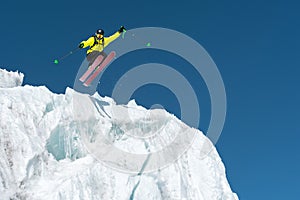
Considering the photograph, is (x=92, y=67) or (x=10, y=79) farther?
(x=10, y=79)

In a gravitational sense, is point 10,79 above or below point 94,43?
above

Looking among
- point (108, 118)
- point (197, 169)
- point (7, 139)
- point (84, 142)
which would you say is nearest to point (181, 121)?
point (197, 169)

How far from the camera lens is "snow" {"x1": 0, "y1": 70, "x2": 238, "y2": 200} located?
31.1 metres

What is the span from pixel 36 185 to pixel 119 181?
667cm

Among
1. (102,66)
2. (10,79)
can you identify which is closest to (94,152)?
(10,79)

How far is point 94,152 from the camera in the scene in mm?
35594

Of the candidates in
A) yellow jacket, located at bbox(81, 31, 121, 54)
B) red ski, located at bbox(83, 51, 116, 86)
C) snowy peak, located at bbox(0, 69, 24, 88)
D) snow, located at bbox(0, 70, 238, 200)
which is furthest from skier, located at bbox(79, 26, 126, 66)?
snowy peak, located at bbox(0, 69, 24, 88)

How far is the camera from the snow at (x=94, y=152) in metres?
31.1

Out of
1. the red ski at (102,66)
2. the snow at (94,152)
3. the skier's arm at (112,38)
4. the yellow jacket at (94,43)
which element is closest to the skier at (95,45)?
the yellow jacket at (94,43)

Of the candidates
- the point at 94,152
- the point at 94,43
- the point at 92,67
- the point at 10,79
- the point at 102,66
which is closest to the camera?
the point at 94,43

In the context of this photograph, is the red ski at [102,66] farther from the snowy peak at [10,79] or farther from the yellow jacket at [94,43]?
the snowy peak at [10,79]

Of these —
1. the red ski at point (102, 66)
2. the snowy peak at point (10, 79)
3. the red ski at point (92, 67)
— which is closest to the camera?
the red ski at point (92, 67)

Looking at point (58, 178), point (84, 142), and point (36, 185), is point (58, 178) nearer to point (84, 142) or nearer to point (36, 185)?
point (36, 185)

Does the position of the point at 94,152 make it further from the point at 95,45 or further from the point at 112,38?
the point at 95,45
